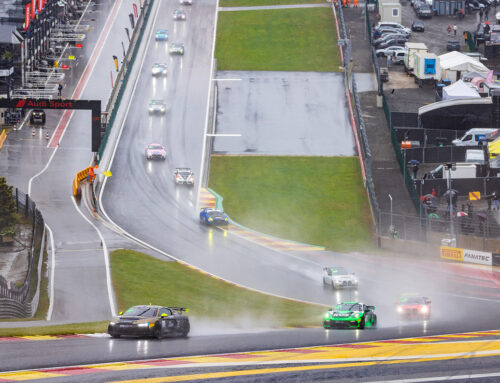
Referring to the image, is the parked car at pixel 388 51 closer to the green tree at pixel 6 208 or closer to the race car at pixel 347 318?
the green tree at pixel 6 208

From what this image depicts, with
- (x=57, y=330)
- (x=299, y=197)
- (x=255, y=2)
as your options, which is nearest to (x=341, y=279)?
(x=299, y=197)

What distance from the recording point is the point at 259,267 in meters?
57.2

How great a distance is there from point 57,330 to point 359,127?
5325 cm

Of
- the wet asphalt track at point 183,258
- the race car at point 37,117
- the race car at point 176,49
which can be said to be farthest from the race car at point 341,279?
the race car at point 176,49

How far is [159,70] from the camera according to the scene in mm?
99000

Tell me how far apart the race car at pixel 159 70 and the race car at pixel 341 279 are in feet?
164

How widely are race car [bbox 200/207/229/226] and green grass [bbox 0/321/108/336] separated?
93.6 feet

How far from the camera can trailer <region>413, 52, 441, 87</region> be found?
304ft

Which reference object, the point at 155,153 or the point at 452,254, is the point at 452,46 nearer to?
the point at 155,153

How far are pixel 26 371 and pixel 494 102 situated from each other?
6447 centimetres

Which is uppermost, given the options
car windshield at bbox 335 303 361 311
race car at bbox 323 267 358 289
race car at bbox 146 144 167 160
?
race car at bbox 146 144 167 160

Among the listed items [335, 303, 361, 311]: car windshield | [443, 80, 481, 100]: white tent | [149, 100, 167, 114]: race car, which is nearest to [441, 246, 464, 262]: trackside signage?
[335, 303, 361, 311]: car windshield

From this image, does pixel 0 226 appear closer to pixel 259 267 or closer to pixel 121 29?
pixel 259 267

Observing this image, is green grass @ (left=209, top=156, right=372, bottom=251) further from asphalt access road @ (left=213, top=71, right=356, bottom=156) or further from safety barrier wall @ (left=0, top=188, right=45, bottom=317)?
safety barrier wall @ (left=0, top=188, right=45, bottom=317)
